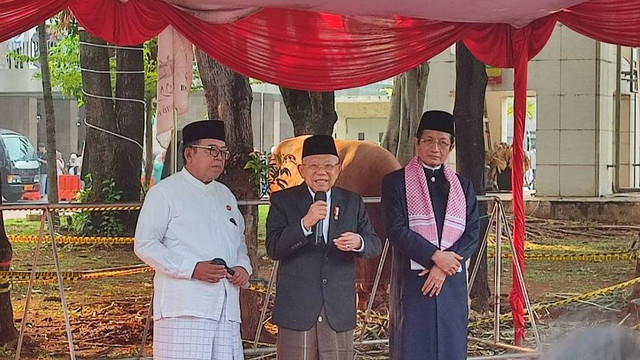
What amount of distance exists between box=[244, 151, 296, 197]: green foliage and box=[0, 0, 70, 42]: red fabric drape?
2232 millimetres

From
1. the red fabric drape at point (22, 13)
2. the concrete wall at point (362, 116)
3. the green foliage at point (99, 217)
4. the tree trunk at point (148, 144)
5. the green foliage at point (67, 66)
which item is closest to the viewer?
the red fabric drape at point (22, 13)

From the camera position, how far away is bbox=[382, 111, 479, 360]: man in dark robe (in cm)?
436

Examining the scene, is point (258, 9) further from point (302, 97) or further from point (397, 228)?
point (302, 97)

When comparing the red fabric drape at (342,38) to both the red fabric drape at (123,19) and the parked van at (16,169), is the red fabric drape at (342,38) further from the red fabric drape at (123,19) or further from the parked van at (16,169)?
the parked van at (16,169)

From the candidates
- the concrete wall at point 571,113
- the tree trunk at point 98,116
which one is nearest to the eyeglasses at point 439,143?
the tree trunk at point 98,116

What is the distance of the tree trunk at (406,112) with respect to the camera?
452 inches

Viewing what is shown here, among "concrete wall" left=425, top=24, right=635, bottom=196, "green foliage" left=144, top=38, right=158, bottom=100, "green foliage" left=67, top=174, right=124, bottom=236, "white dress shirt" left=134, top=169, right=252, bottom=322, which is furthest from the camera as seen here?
"concrete wall" left=425, top=24, right=635, bottom=196

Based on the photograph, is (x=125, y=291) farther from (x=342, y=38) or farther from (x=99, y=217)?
(x=342, y=38)

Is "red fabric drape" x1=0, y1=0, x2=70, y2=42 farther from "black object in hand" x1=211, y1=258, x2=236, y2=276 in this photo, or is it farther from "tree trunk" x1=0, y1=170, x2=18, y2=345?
"tree trunk" x1=0, y1=170, x2=18, y2=345

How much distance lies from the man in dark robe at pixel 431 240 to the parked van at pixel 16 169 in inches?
652

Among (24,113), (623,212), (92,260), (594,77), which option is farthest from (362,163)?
(24,113)

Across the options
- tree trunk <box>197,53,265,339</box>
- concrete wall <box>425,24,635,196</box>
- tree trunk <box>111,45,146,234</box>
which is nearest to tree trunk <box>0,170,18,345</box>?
tree trunk <box>197,53,265,339</box>

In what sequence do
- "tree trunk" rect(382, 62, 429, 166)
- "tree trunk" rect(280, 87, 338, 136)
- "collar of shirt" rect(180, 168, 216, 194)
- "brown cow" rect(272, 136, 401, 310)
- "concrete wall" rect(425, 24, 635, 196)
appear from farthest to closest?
1. "concrete wall" rect(425, 24, 635, 196)
2. "tree trunk" rect(382, 62, 429, 166)
3. "tree trunk" rect(280, 87, 338, 136)
4. "brown cow" rect(272, 136, 401, 310)
5. "collar of shirt" rect(180, 168, 216, 194)

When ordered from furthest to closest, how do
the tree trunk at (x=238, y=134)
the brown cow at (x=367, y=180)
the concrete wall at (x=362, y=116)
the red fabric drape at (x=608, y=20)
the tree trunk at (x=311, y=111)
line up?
the concrete wall at (x=362, y=116), the tree trunk at (x=311, y=111), the brown cow at (x=367, y=180), the tree trunk at (x=238, y=134), the red fabric drape at (x=608, y=20)
